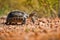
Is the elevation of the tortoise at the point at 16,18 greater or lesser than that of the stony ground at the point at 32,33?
lesser

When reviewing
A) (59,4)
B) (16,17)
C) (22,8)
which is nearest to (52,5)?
(59,4)

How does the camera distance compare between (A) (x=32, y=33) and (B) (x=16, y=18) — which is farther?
(B) (x=16, y=18)

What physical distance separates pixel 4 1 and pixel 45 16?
6.71 metres

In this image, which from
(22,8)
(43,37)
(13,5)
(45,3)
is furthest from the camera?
(13,5)

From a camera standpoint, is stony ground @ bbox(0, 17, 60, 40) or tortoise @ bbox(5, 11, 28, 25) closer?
stony ground @ bbox(0, 17, 60, 40)

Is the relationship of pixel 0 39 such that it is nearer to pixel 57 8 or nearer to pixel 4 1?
pixel 57 8

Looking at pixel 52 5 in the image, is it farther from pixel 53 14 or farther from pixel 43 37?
pixel 43 37

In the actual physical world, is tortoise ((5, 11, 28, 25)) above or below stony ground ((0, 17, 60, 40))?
below

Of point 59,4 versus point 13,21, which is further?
point 59,4

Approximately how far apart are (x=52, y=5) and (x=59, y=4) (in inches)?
13.1

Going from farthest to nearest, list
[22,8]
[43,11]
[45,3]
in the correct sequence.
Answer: [22,8] < [43,11] < [45,3]

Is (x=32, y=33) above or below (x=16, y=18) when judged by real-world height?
above

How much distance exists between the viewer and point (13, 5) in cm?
1995

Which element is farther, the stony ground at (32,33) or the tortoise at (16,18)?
the tortoise at (16,18)
